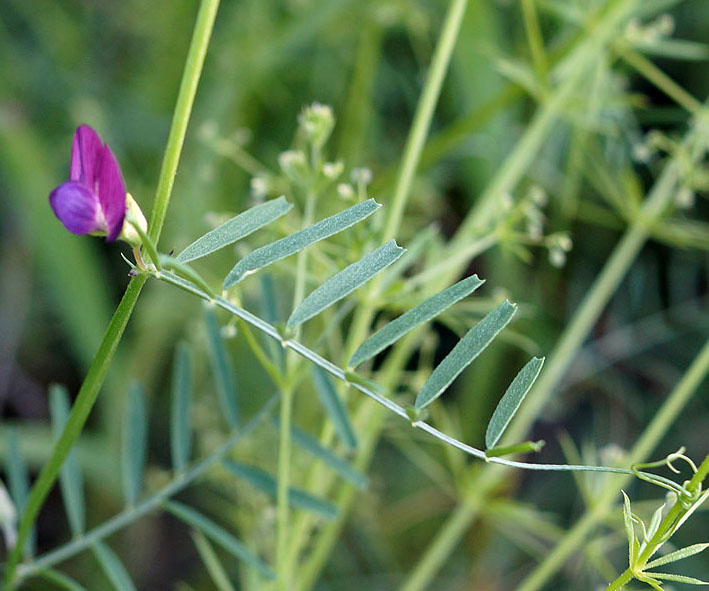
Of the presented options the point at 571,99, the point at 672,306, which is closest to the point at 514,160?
the point at 571,99

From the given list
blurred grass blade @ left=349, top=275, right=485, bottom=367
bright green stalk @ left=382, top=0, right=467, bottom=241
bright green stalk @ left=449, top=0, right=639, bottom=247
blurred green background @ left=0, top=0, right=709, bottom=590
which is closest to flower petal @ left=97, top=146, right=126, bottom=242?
blurred grass blade @ left=349, top=275, right=485, bottom=367

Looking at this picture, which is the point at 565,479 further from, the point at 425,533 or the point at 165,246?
the point at 165,246

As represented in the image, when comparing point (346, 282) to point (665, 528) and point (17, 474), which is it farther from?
point (17, 474)

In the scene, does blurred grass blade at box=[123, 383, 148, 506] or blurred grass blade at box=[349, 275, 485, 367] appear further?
blurred grass blade at box=[123, 383, 148, 506]

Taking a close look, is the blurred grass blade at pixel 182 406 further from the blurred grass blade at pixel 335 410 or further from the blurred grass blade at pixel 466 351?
the blurred grass blade at pixel 466 351

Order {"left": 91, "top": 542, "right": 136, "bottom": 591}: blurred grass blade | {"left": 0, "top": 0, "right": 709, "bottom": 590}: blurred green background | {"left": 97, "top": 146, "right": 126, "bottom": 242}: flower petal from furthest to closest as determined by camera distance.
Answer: {"left": 0, "top": 0, "right": 709, "bottom": 590}: blurred green background, {"left": 91, "top": 542, "right": 136, "bottom": 591}: blurred grass blade, {"left": 97, "top": 146, "right": 126, "bottom": 242}: flower petal

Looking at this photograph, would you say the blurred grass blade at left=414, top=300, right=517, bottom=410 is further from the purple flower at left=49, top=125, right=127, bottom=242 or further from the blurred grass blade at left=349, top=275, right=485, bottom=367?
the purple flower at left=49, top=125, right=127, bottom=242
